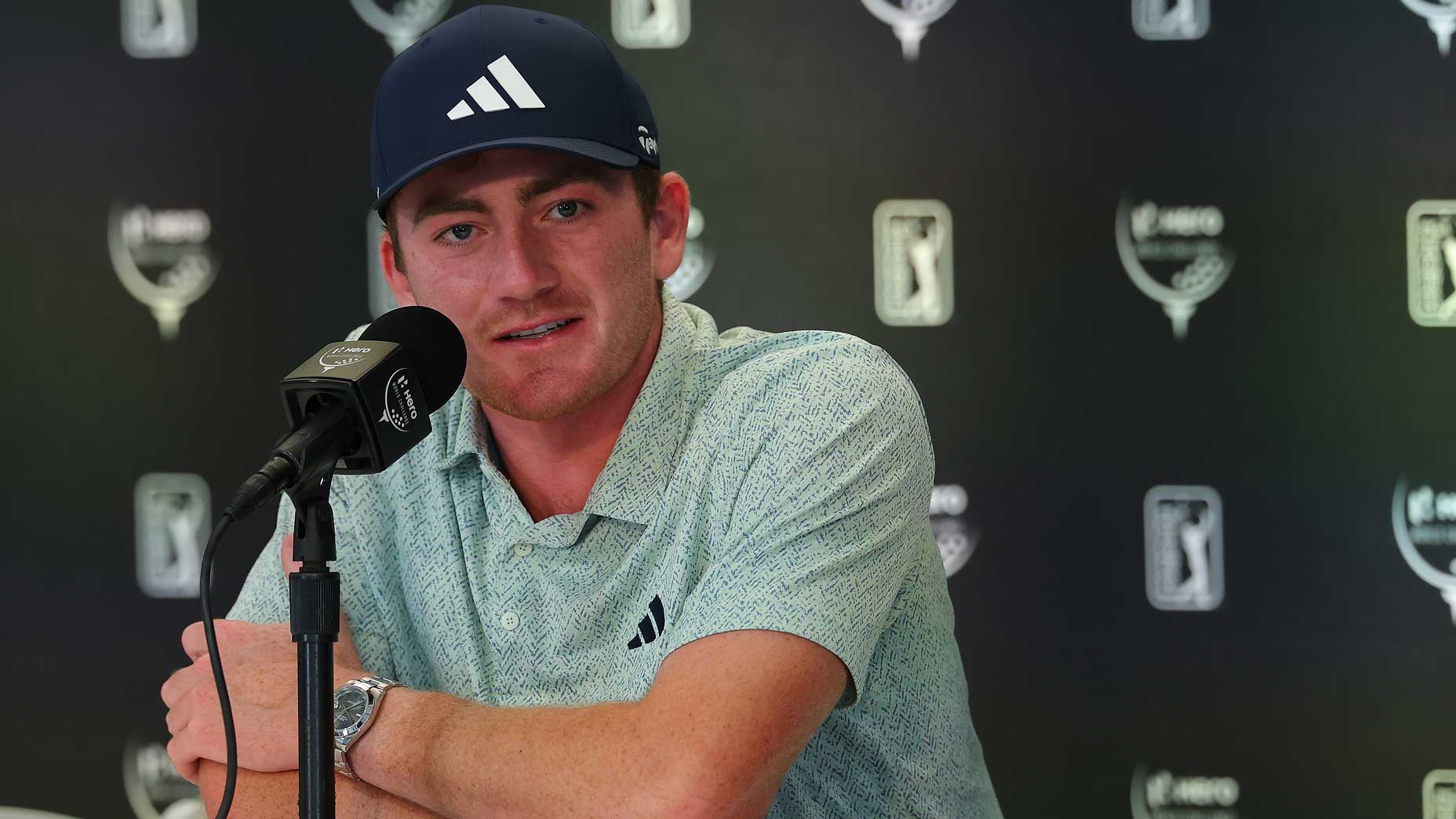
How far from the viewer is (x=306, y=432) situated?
3.43 ft

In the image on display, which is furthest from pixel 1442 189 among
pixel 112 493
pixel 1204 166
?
pixel 112 493

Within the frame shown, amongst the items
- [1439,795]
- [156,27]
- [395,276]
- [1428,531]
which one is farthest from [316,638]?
[1439,795]

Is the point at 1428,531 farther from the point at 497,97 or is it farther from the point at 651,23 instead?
the point at 497,97

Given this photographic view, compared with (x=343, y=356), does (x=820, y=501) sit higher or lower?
lower

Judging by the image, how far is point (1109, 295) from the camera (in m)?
2.45

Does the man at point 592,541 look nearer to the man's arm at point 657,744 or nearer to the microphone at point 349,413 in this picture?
the man's arm at point 657,744

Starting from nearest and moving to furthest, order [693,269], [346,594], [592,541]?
[592,541], [346,594], [693,269]

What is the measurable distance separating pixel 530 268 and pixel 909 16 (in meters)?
1.18

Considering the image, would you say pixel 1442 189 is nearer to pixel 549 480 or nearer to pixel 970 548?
pixel 970 548

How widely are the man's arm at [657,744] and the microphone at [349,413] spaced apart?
364 millimetres

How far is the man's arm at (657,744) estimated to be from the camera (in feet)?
4.23

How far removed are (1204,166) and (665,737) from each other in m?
1.61

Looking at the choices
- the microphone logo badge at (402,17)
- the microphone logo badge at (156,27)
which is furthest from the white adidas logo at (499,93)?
the microphone logo badge at (156,27)

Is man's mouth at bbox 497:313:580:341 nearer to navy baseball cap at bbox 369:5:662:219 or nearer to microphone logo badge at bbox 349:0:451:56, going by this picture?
navy baseball cap at bbox 369:5:662:219
